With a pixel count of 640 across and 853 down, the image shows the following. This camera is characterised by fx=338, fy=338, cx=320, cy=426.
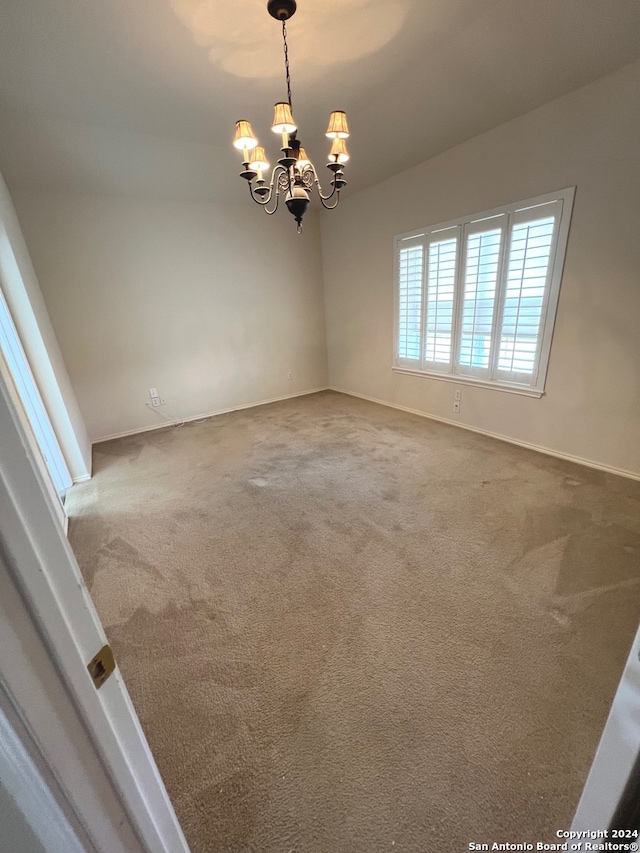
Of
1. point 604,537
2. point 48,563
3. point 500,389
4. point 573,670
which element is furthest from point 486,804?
→ point 500,389

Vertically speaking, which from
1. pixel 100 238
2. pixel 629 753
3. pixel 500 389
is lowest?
pixel 500 389

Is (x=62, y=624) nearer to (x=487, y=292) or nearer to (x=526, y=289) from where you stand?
(x=526, y=289)

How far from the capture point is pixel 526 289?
2.75m

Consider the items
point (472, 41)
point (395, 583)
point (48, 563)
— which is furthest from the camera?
point (472, 41)

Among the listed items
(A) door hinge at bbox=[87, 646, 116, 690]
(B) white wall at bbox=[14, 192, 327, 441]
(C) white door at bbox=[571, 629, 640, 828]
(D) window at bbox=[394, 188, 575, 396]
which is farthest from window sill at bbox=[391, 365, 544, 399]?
(A) door hinge at bbox=[87, 646, 116, 690]

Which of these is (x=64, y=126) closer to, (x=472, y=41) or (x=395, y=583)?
(x=472, y=41)

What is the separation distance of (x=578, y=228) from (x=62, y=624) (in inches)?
133

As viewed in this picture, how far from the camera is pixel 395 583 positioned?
171 centimetres

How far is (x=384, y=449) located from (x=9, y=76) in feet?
11.4

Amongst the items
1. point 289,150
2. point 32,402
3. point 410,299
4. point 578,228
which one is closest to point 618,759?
point 289,150

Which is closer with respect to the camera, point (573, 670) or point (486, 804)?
point (486, 804)

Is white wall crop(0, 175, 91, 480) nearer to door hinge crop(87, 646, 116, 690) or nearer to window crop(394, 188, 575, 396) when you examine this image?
door hinge crop(87, 646, 116, 690)

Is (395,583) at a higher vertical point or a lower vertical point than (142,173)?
lower

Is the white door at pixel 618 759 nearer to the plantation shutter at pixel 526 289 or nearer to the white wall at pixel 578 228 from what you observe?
the white wall at pixel 578 228
